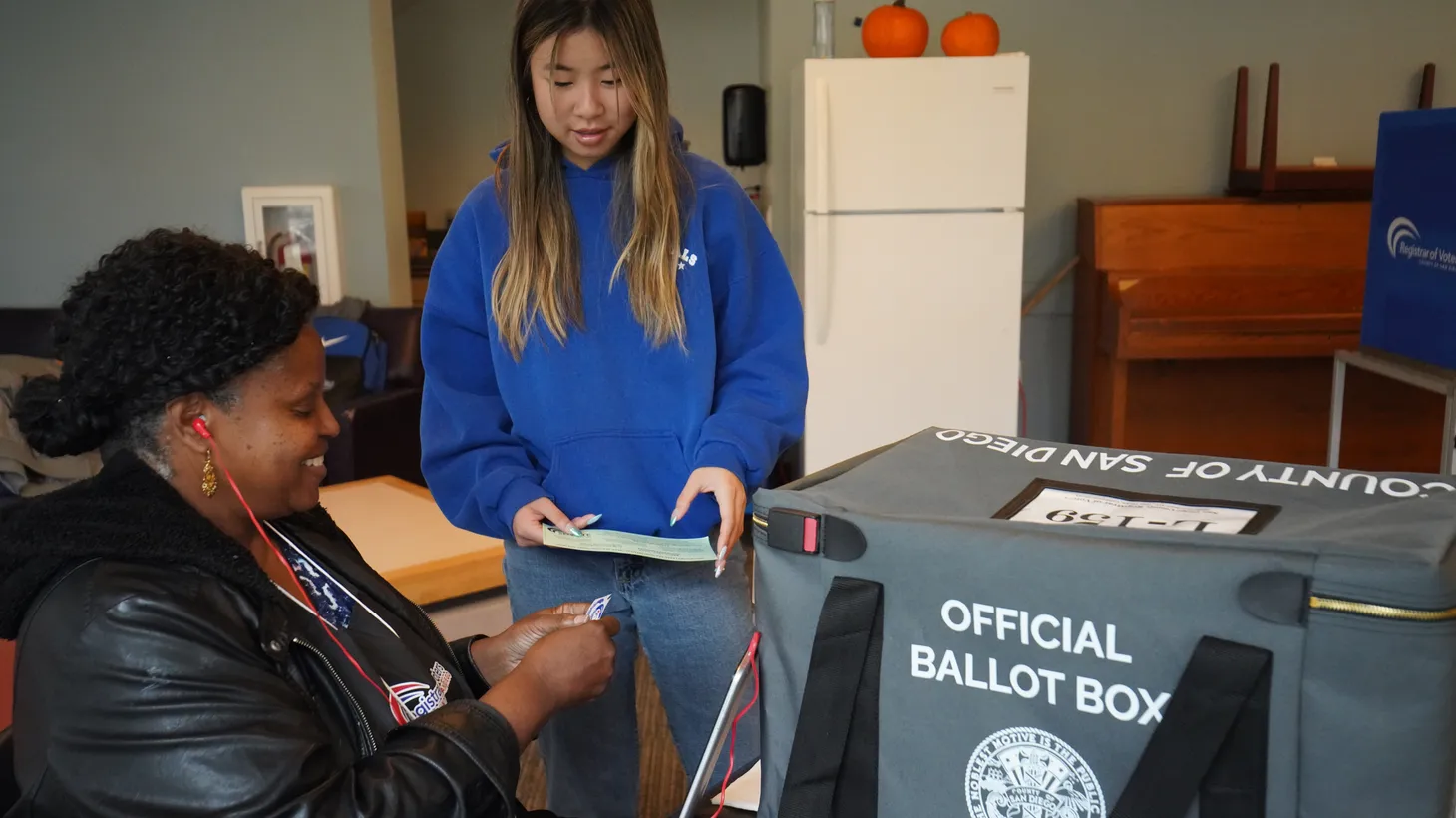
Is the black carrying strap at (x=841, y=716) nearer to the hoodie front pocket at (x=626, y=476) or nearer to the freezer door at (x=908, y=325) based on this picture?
the hoodie front pocket at (x=626, y=476)

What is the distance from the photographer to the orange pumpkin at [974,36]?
373cm

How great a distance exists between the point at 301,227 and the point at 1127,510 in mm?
4306

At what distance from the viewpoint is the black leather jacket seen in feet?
2.70

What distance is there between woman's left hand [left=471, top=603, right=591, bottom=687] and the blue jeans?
2.4 inches

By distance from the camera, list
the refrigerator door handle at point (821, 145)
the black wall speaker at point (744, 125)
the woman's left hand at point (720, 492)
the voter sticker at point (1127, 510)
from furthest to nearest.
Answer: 1. the black wall speaker at point (744, 125)
2. the refrigerator door handle at point (821, 145)
3. the woman's left hand at point (720, 492)
4. the voter sticker at point (1127, 510)

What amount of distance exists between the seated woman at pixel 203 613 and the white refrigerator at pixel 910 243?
9.09ft

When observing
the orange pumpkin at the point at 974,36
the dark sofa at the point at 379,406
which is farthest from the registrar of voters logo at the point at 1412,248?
the dark sofa at the point at 379,406

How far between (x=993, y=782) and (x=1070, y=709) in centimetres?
Result: 8

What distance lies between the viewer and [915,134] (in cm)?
364

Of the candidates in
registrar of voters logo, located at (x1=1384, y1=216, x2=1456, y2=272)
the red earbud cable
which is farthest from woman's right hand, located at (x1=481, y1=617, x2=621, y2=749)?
registrar of voters logo, located at (x1=1384, y1=216, x2=1456, y2=272)

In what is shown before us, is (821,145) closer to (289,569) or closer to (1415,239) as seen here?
(1415,239)

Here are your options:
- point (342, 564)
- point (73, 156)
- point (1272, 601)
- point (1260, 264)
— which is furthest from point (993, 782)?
point (73, 156)

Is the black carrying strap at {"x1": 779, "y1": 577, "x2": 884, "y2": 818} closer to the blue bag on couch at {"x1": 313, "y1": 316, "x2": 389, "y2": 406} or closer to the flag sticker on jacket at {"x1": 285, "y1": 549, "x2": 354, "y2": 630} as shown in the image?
the flag sticker on jacket at {"x1": 285, "y1": 549, "x2": 354, "y2": 630}

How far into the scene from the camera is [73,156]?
4.47 m
